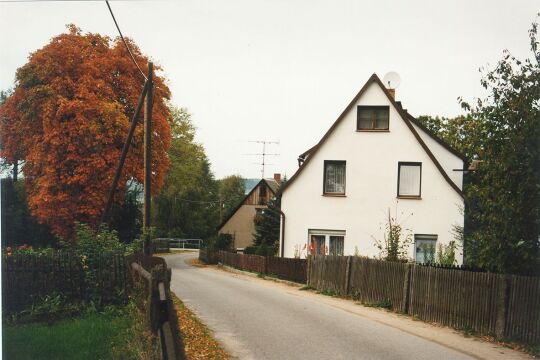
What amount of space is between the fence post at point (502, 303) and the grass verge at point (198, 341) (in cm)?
477

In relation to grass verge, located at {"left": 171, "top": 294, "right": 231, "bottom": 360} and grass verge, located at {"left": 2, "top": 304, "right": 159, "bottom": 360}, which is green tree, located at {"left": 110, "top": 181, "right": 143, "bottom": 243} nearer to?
grass verge, located at {"left": 2, "top": 304, "right": 159, "bottom": 360}

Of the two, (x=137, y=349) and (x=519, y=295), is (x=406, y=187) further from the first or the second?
(x=137, y=349)

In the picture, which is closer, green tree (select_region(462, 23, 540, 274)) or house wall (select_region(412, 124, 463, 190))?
green tree (select_region(462, 23, 540, 274))

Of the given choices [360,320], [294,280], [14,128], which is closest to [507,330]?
[360,320]

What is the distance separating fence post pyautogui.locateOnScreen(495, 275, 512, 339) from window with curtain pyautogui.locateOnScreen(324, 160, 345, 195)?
539 inches

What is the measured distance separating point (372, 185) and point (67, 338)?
15.9 m

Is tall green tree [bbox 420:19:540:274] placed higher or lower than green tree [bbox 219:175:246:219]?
higher

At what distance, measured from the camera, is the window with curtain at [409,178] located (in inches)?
901

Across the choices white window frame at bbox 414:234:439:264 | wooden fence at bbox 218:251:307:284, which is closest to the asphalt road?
wooden fence at bbox 218:251:307:284

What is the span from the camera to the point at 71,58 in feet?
59.2

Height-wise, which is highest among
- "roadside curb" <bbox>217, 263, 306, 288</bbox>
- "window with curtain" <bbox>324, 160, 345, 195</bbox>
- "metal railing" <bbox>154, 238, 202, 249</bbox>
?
"window with curtain" <bbox>324, 160, 345, 195</bbox>

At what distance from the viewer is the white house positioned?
73.9 feet

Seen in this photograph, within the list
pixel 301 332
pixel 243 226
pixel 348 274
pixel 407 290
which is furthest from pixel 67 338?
pixel 243 226

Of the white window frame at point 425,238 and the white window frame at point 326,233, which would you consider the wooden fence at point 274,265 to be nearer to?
the white window frame at point 326,233
